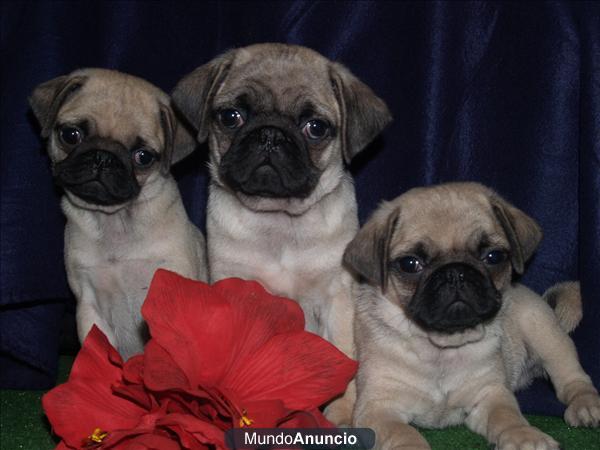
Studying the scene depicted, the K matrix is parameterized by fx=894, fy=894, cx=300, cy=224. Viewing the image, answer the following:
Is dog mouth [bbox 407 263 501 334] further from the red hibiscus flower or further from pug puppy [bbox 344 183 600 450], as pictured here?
the red hibiscus flower

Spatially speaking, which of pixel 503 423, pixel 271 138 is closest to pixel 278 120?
pixel 271 138

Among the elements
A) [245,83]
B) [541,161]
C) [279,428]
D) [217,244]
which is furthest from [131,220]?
[541,161]

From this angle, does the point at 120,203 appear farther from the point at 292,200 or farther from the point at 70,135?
the point at 292,200

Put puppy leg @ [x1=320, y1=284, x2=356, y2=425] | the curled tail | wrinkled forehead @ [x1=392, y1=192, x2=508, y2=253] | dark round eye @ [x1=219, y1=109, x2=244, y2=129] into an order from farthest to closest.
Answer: the curled tail, puppy leg @ [x1=320, y1=284, x2=356, y2=425], dark round eye @ [x1=219, y1=109, x2=244, y2=129], wrinkled forehead @ [x1=392, y1=192, x2=508, y2=253]

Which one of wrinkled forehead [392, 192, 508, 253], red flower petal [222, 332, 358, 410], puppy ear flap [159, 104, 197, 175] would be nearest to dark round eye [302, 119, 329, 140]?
wrinkled forehead [392, 192, 508, 253]

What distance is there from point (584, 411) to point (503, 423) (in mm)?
669

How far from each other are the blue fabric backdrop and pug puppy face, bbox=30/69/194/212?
0.49 metres

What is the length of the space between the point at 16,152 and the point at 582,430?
390 centimetres

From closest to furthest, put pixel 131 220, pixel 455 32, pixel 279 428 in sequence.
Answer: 1. pixel 279 428
2. pixel 131 220
3. pixel 455 32

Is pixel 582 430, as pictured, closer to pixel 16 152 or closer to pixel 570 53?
pixel 570 53

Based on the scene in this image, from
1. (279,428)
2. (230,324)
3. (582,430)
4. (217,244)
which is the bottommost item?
(582,430)

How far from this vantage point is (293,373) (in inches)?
157

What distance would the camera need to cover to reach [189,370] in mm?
3836

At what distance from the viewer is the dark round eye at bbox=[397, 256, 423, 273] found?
4.82m
